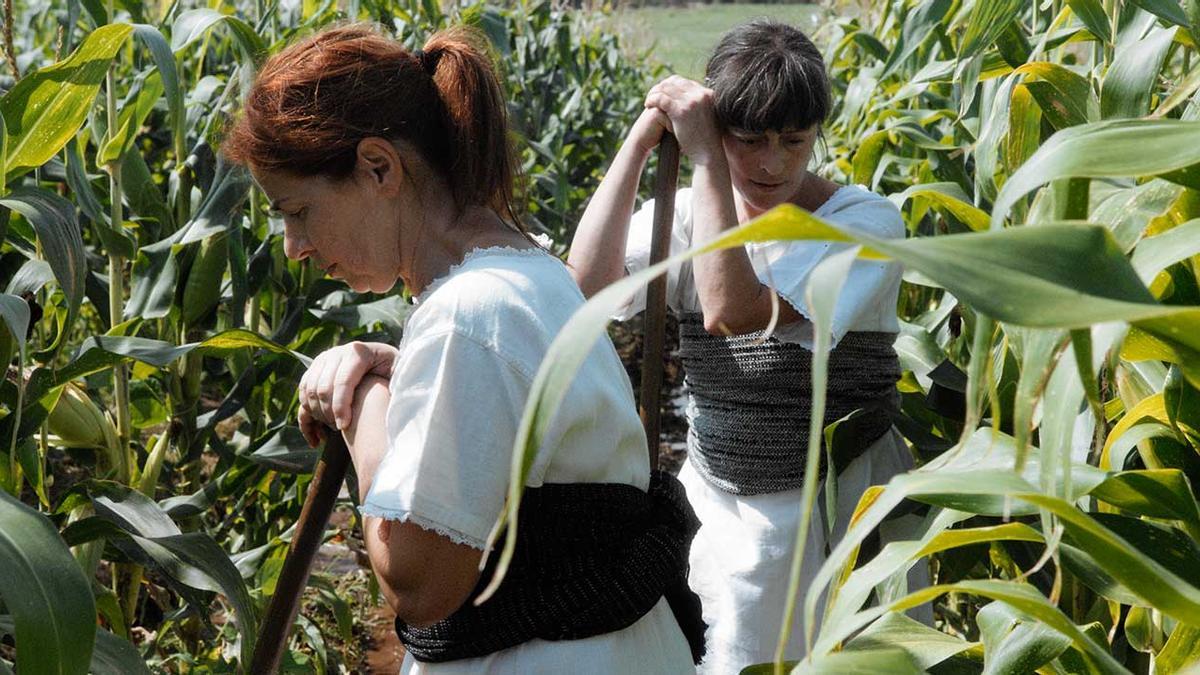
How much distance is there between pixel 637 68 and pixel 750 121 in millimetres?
9478

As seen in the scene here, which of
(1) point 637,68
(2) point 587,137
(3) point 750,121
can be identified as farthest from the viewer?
(1) point 637,68

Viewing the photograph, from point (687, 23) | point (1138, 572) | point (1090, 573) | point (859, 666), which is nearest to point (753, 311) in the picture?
point (1090, 573)

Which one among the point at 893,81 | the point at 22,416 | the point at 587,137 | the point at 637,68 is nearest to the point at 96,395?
the point at 22,416

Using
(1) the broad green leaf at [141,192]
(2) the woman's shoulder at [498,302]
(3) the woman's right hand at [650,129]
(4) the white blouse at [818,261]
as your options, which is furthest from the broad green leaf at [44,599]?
(1) the broad green leaf at [141,192]

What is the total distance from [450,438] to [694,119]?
778mm

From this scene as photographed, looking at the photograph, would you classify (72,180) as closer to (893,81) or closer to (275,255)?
(275,255)

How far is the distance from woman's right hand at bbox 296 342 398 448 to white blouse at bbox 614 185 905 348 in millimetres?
562

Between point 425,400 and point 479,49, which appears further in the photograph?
point 479,49

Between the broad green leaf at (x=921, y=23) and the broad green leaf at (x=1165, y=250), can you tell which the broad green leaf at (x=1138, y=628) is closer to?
the broad green leaf at (x=1165, y=250)

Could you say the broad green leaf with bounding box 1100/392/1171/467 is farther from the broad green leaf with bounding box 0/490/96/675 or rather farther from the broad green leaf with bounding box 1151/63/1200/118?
the broad green leaf with bounding box 0/490/96/675

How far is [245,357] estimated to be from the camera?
8.54 feet

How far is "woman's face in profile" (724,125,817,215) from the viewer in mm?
1796

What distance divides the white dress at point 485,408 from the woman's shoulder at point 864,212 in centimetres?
62

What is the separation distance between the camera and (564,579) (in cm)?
126
